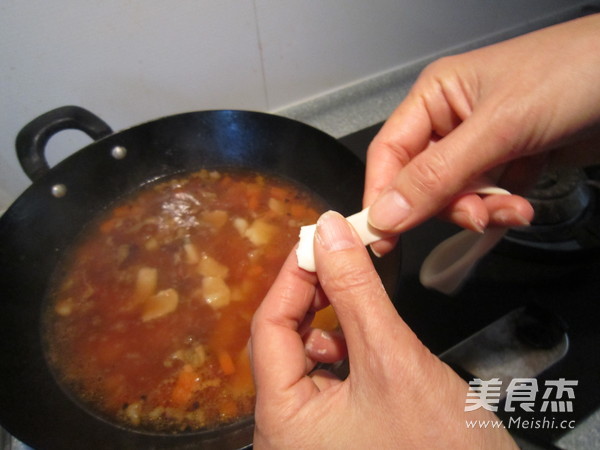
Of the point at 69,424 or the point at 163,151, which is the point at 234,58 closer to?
the point at 163,151

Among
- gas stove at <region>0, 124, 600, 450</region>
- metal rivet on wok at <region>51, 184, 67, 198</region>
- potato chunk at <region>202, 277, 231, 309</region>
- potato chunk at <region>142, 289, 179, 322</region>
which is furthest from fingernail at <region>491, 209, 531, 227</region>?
metal rivet on wok at <region>51, 184, 67, 198</region>

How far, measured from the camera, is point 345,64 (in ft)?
4.80

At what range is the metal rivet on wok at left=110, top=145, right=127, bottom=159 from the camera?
3.62 ft

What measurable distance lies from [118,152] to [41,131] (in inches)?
8.2

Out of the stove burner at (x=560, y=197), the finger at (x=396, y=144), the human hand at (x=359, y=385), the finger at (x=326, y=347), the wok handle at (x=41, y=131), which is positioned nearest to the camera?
the human hand at (x=359, y=385)

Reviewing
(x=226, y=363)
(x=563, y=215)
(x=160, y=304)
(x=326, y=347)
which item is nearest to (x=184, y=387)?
(x=226, y=363)

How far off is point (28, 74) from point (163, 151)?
0.36 m

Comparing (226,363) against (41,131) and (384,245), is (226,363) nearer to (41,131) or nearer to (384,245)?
(384,245)

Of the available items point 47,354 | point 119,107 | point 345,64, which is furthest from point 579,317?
point 119,107

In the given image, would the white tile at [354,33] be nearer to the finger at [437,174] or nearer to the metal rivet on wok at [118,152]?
the metal rivet on wok at [118,152]

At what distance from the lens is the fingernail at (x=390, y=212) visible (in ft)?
2.23

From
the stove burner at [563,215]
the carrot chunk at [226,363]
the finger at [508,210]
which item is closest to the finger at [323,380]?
the carrot chunk at [226,363]

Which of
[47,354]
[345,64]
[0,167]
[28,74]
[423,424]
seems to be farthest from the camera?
[345,64]

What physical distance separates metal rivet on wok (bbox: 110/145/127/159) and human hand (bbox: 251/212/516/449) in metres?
0.73
